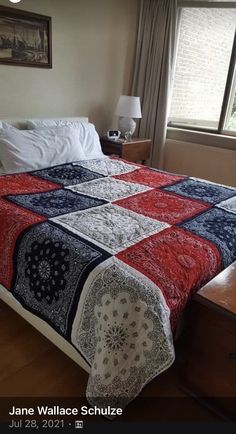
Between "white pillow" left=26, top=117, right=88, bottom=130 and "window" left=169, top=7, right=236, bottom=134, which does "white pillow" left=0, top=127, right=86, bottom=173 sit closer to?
"white pillow" left=26, top=117, right=88, bottom=130

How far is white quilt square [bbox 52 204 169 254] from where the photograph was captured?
1.43 metres

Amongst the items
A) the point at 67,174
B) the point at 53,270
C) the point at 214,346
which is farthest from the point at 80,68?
the point at 214,346

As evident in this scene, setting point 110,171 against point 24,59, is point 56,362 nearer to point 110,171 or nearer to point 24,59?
point 110,171

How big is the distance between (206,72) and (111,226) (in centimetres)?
289

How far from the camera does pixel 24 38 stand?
2768 mm

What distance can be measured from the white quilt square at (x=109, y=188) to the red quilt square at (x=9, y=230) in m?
0.52

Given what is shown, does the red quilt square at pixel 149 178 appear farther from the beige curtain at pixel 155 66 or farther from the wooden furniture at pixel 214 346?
the beige curtain at pixel 155 66

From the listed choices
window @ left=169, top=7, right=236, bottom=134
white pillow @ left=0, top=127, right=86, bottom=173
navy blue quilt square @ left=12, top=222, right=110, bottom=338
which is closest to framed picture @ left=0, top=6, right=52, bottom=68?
white pillow @ left=0, top=127, right=86, bottom=173

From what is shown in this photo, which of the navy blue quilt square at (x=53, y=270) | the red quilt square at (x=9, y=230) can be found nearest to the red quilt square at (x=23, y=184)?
the red quilt square at (x=9, y=230)

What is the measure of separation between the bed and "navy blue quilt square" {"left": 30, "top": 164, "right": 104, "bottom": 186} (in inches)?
7.6

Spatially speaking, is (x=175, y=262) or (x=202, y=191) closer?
(x=175, y=262)

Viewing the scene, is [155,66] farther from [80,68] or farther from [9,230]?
[9,230]

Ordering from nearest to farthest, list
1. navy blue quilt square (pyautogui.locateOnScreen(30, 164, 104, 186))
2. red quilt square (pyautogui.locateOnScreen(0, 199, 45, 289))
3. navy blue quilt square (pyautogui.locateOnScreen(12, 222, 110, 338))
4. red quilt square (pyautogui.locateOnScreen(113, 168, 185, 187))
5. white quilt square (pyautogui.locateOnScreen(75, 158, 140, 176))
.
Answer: navy blue quilt square (pyautogui.locateOnScreen(12, 222, 110, 338)), red quilt square (pyautogui.locateOnScreen(0, 199, 45, 289)), navy blue quilt square (pyautogui.locateOnScreen(30, 164, 104, 186)), red quilt square (pyautogui.locateOnScreen(113, 168, 185, 187)), white quilt square (pyautogui.locateOnScreen(75, 158, 140, 176))

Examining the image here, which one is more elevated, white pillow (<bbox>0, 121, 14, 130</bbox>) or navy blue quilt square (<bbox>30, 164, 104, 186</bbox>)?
white pillow (<bbox>0, 121, 14, 130</bbox>)
